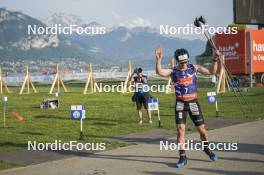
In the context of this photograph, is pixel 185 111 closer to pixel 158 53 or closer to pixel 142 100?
pixel 158 53

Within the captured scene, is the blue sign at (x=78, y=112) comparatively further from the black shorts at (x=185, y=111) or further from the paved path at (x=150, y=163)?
the black shorts at (x=185, y=111)

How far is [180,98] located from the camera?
A: 968 centimetres

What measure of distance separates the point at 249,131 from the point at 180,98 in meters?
5.09

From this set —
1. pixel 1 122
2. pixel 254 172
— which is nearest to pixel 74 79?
pixel 1 122

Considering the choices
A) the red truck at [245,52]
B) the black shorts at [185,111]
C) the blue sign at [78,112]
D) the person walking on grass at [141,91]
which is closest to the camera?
the black shorts at [185,111]

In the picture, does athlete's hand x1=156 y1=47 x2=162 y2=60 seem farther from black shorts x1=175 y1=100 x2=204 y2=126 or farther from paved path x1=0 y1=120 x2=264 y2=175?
paved path x1=0 y1=120 x2=264 y2=175

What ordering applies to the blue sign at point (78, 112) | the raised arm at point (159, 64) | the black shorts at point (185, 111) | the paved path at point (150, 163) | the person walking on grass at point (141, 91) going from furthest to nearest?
the person walking on grass at point (141, 91) < the blue sign at point (78, 112) < the black shorts at point (185, 111) < the raised arm at point (159, 64) < the paved path at point (150, 163)

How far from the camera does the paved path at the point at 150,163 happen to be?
889cm

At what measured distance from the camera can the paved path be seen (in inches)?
350

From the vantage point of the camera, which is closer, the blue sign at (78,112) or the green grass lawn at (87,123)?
the blue sign at (78,112)

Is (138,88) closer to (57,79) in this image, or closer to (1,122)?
(1,122)

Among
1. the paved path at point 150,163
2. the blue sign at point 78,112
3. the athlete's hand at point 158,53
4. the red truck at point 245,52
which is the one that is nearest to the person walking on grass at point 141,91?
the blue sign at point 78,112

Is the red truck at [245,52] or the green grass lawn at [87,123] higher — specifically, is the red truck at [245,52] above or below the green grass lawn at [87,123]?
above

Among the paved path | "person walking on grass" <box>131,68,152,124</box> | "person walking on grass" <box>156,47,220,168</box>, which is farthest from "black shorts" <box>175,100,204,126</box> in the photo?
"person walking on grass" <box>131,68,152,124</box>
